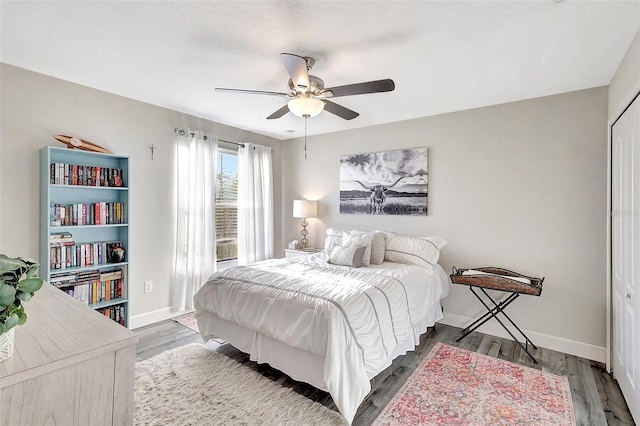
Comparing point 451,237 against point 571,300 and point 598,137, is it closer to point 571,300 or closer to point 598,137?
point 571,300

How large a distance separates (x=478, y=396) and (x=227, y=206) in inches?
141

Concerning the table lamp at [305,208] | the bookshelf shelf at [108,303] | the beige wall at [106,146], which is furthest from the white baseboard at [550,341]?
the bookshelf shelf at [108,303]

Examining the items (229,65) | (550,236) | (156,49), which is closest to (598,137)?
(550,236)

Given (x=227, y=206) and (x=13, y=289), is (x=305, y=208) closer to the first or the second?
(x=227, y=206)

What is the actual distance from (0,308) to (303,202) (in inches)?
151

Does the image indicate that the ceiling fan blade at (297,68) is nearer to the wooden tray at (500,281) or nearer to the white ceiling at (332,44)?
the white ceiling at (332,44)

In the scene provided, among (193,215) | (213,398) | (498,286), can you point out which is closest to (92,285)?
(193,215)

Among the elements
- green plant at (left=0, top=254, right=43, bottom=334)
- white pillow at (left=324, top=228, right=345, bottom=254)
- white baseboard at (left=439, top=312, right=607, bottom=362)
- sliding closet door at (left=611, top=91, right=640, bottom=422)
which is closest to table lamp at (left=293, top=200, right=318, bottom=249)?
white pillow at (left=324, top=228, right=345, bottom=254)

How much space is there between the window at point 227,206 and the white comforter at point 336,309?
1.58m

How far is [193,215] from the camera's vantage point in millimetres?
3822

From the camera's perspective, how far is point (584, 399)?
7.16 ft

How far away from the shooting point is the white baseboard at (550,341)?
2760 mm

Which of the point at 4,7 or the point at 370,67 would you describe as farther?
the point at 370,67

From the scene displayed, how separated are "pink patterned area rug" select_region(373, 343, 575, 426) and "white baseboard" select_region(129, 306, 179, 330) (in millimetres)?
2741
